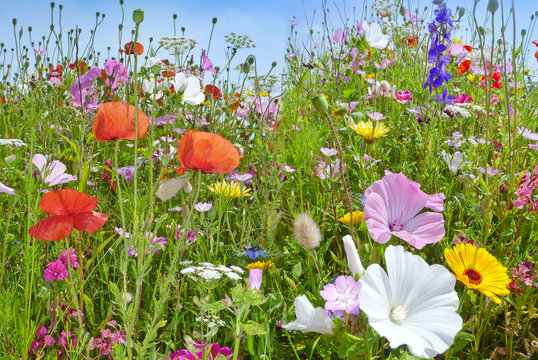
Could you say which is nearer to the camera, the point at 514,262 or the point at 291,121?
the point at 514,262

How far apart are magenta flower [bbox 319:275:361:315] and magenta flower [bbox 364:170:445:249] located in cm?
11

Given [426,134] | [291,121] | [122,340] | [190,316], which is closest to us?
[122,340]

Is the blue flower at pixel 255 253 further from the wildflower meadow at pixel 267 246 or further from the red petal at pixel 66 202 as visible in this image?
the red petal at pixel 66 202

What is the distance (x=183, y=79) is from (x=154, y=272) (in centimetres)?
74

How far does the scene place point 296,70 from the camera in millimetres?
3254

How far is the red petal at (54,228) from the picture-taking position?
1005mm

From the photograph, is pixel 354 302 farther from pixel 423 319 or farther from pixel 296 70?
pixel 296 70

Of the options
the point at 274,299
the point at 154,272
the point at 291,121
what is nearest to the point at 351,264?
the point at 274,299

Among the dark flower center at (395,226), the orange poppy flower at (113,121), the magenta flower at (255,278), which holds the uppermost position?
the orange poppy flower at (113,121)

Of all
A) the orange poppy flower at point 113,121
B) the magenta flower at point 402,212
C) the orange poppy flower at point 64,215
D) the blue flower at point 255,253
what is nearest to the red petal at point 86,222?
the orange poppy flower at point 64,215

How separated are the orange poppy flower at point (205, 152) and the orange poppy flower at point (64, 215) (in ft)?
0.69

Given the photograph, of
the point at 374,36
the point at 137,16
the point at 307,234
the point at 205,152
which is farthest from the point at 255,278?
the point at 374,36

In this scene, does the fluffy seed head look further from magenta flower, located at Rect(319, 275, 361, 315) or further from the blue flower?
the blue flower

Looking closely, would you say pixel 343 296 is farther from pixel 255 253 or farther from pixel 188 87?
pixel 188 87
